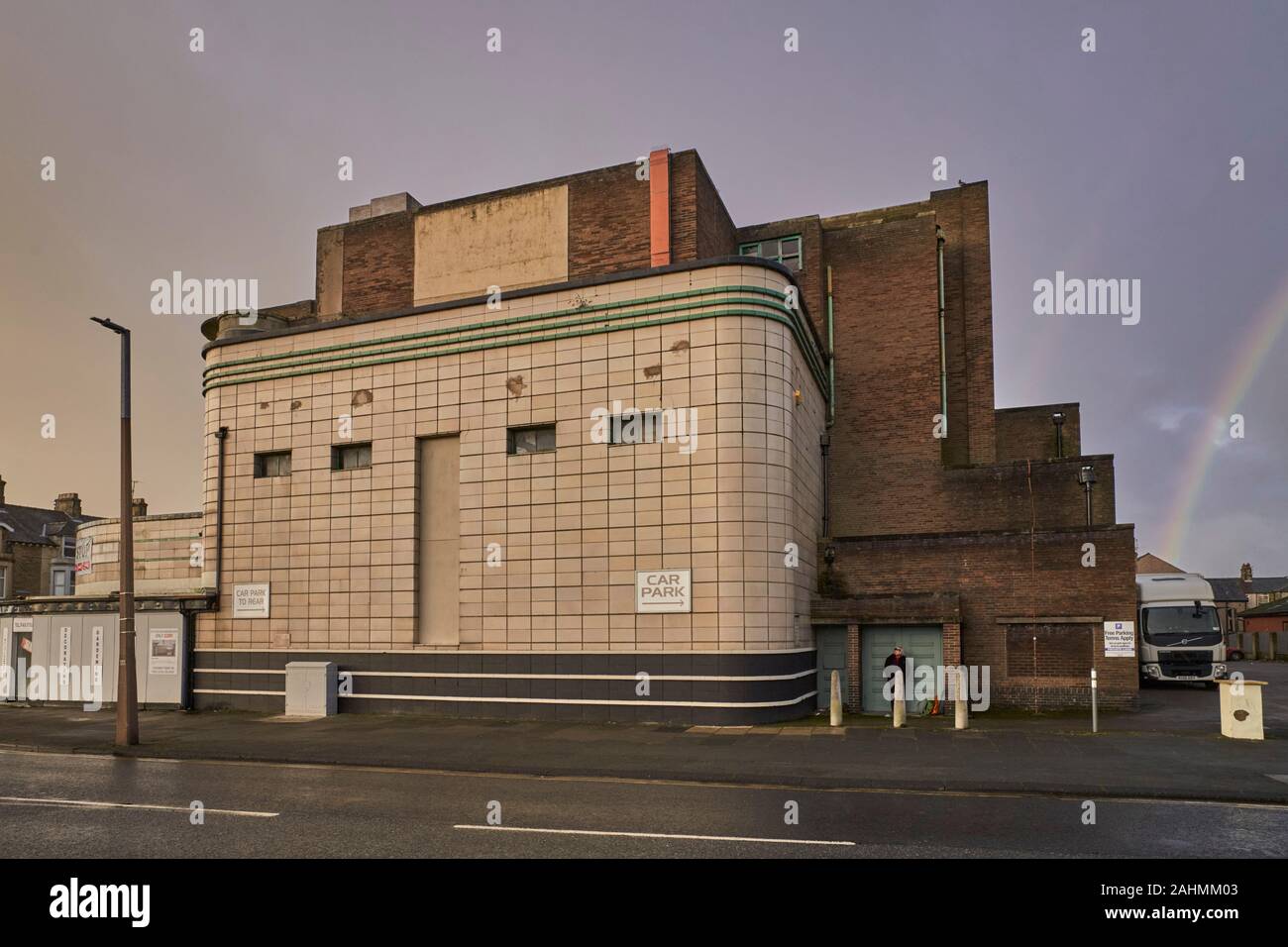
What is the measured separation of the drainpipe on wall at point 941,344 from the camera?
29094mm

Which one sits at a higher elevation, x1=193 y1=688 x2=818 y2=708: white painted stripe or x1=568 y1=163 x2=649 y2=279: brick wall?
x1=568 y1=163 x2=649 y2=279: brick wall

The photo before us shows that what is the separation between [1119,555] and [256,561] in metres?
21.9

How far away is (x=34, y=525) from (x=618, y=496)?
60458 mm

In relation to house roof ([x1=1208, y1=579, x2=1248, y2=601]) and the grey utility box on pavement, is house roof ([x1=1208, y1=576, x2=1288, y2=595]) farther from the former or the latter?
the grey utility box on pavement

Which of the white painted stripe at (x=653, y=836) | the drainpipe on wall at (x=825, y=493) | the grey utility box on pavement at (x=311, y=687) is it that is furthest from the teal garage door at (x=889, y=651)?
the white painted stripe at (x=653, y=836)

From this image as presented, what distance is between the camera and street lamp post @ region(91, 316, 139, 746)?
1808 cm

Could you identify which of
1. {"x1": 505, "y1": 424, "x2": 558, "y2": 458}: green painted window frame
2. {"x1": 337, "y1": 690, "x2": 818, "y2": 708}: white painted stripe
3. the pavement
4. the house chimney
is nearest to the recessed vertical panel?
{"x1": 337, "y1": 690, "x2": 818, "y2": 708}: white painted stripe

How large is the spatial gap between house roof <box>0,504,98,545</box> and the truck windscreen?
64.9 m

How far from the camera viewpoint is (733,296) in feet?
66.7

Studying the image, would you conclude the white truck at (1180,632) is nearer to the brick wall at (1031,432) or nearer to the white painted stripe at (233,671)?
the brick wall at (1031,432)

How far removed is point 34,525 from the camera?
64062 millimetres
